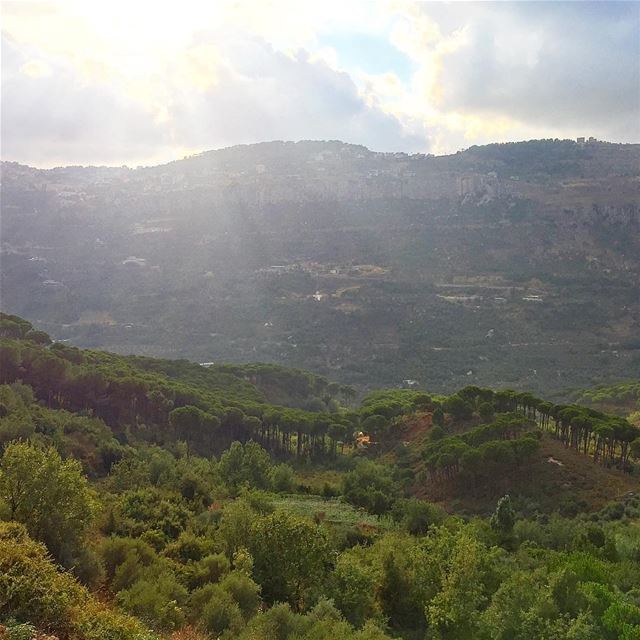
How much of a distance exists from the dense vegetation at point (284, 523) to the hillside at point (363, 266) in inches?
1616

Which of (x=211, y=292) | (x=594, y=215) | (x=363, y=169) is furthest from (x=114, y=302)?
(x=594, y=215)

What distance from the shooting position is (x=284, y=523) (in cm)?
1783

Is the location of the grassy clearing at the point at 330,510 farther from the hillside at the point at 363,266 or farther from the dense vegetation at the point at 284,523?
the hillside at the point at 363,266

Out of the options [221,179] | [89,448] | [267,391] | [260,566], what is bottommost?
[267,391]

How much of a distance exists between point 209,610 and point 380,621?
224 inches

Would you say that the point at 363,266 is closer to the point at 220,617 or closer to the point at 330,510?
the point at 330,510

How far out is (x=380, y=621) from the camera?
16.6 m

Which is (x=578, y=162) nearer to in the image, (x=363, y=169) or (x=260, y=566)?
(x=363, y=169)

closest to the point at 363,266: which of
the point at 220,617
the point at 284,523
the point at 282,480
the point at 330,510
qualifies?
the point at 282,480

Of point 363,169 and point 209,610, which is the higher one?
point 363,169

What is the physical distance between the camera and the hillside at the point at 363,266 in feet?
326

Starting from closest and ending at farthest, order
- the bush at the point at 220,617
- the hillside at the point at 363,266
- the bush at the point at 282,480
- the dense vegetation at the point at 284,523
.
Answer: the dense vegetation at the point at 284,523 → the bush at the point at 220,617 → the bush at the point at 282,480 → the hillside at the point at 363,266

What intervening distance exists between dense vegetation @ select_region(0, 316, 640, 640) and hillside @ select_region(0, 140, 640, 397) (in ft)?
135

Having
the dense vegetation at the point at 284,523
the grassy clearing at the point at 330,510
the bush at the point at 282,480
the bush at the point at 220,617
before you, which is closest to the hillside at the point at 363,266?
the dense vegetation at the point at 284,523
